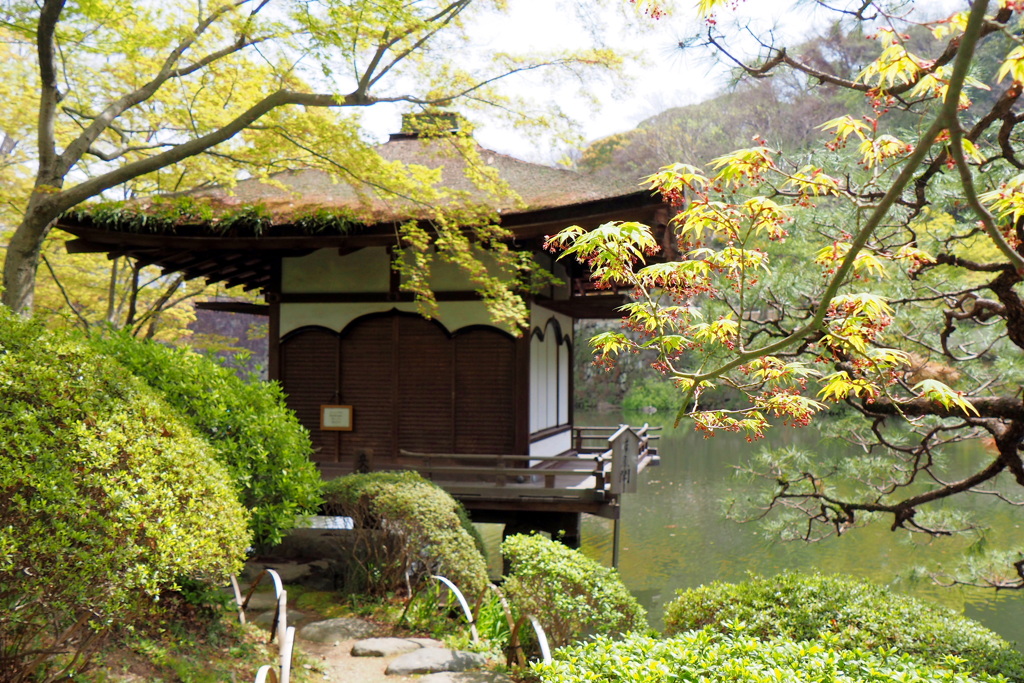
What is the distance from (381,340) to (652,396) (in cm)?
2639

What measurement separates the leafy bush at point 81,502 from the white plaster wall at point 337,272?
6385 mm

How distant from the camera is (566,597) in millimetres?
5652

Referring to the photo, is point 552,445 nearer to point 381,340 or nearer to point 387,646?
point 381,340

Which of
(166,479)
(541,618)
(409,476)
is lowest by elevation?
(541,618)

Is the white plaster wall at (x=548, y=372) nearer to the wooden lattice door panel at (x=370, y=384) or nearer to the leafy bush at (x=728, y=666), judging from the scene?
the wooden lattice door panel at (x=370, y=384)

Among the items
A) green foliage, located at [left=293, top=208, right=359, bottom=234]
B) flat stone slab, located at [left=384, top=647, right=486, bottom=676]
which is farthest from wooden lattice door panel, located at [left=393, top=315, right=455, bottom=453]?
flat stone slab, located at [left=384, top=647, right=486, bottom=676]

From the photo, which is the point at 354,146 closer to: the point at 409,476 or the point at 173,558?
the point at 409,476

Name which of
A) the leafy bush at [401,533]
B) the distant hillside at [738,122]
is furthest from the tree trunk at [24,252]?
the distant hillside at [738,122]

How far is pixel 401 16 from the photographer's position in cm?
655

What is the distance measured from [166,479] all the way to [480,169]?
5264mm

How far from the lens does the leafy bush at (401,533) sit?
6270mm

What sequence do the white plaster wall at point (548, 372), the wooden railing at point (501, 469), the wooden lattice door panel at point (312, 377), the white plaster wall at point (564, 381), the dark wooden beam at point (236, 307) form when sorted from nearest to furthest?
the wooden railing at point (501, 469)
the wooden lattice door panel at point (312, 377)
the white plaster wall at point (548, 372)
the dark wooden beam at point (236, 307)
the white plaster wall at point (564, 381)

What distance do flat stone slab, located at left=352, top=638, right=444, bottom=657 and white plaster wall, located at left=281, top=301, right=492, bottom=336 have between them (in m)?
4.95

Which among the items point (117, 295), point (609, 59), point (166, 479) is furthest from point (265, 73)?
point (117, 295)
